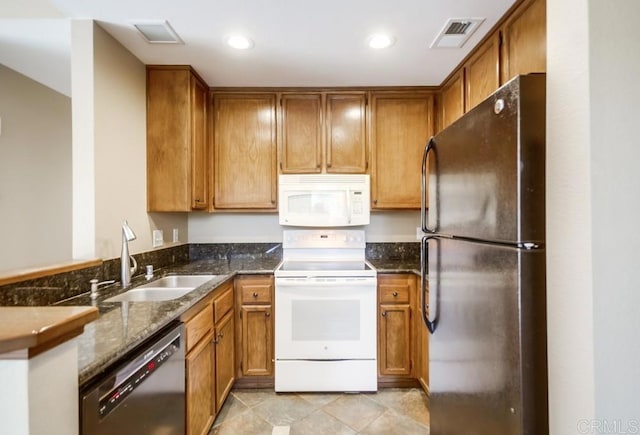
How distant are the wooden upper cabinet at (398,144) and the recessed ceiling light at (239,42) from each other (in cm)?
113

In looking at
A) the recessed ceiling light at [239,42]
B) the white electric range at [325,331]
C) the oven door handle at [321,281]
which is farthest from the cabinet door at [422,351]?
the recessed ceiling light at [239,42]

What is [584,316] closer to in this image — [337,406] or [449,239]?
[449,239]

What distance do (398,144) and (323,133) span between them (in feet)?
2.20

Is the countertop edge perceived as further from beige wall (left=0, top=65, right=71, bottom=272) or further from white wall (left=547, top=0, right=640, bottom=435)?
beige wall (left=0, top=65, right=71, bottom=272)

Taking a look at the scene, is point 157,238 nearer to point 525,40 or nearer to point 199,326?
point 199,326

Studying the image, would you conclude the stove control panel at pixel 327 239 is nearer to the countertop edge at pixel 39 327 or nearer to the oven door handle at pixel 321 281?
the oven door handle at pixel 321 281

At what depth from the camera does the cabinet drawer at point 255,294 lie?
2141 mm

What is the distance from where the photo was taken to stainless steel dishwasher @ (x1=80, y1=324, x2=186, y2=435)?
30.9 inches

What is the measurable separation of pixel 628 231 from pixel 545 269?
0.20 meters

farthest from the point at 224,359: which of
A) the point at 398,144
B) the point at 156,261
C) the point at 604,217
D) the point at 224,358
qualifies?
the point at 398,144

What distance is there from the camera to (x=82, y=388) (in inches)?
29.2

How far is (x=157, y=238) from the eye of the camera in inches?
85.9

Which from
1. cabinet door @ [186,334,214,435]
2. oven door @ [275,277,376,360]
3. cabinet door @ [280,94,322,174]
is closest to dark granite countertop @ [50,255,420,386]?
cabinet door @ [186,334,214,435]

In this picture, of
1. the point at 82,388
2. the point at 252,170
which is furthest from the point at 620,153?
the point at 252,170
